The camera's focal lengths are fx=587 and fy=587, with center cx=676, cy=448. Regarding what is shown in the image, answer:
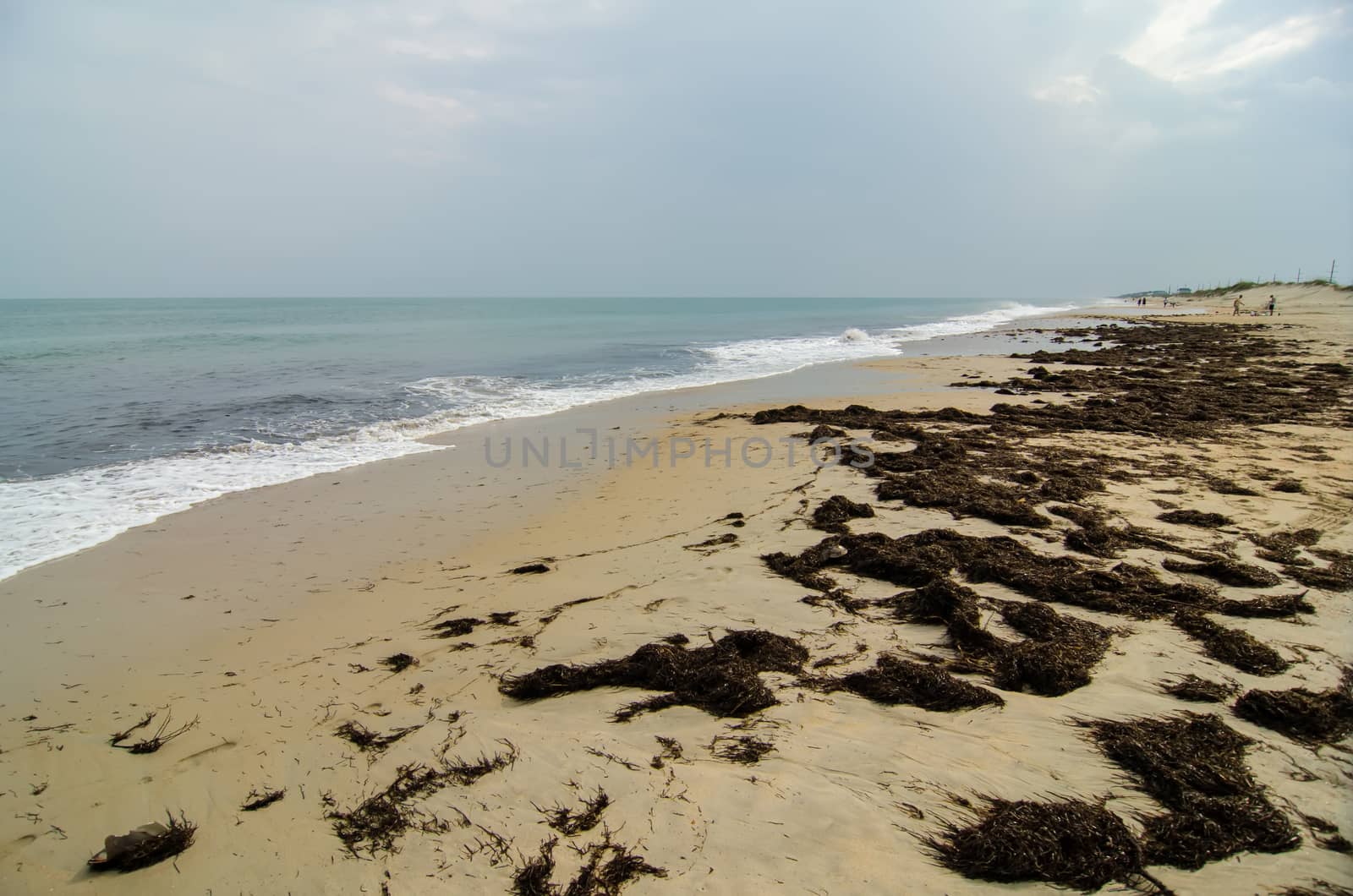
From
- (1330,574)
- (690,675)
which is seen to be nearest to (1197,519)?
(1330,574)

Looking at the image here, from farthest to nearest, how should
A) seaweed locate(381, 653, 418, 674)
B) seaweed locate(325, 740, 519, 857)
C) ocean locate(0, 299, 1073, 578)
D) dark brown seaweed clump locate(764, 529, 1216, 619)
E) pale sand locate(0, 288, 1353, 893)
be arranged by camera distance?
ocean locate(0, 299, 1073, 578) < dark brown seaweed clump locate(764, 529, 1216, 619) < seaweed locate(381, 653, 418, 674) < seaweed locate(325, 740, 519, 857) < pale sand locate(0, 288, 1353, 893)

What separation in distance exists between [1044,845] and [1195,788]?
804 mm

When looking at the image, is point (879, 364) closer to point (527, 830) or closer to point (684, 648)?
point (684, 648)

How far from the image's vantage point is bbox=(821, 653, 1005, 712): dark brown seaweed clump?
10.2 feet

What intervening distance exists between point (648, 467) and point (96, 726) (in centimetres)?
602

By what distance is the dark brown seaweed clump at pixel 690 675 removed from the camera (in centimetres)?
321

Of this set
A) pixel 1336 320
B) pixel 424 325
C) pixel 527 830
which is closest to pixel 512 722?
pixel 527 830

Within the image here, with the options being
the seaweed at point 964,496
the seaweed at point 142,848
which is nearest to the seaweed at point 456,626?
the seaweed at point 142,848

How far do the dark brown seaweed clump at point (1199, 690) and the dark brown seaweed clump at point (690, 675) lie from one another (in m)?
1.92

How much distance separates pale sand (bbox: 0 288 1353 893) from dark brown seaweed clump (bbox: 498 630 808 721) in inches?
3.5

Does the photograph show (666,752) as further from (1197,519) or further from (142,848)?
(1197,519)

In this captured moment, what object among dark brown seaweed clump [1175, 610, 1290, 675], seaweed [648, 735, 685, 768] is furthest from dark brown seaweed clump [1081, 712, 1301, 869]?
seaweed [648, 735, 685, 768]

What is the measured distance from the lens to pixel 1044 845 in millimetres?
2223

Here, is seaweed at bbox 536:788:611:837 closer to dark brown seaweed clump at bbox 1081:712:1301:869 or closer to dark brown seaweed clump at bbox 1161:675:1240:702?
dark brown seaweed clump at bbox 1081:712:1301:869
